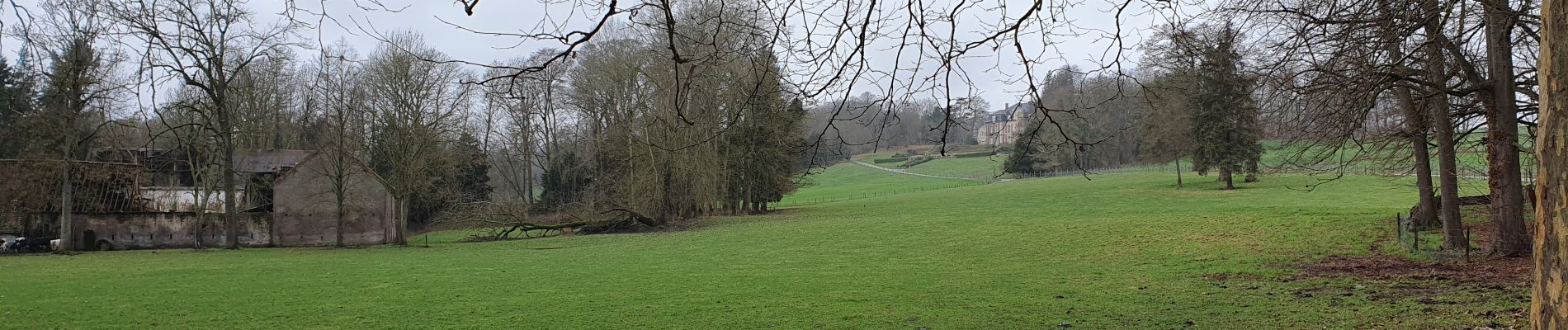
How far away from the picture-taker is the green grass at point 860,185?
5891 cm

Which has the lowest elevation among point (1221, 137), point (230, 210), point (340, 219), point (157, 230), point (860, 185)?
point (157, 230)

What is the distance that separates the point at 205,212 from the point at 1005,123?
29847 mm

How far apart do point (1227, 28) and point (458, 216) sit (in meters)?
22.9

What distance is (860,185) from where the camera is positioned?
2830 inches

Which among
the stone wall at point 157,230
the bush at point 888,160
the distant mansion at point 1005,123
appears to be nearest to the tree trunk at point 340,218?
the stone wall at point 157,230

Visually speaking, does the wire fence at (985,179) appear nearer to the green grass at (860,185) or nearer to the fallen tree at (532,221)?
the green grass at (860,185)

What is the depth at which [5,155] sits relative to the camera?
27594mm

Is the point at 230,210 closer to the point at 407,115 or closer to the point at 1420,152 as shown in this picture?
the point at 407,115

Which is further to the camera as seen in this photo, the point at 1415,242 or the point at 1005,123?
the point at 1415,242

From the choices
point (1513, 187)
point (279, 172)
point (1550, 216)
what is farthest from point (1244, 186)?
point (1550, 216)

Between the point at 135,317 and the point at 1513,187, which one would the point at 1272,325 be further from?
the point at 135,317

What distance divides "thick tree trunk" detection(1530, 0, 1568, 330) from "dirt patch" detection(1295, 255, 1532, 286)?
7.14 meters

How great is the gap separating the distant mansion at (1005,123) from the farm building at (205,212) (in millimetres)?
23747

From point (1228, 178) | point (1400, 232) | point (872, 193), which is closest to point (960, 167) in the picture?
point (872, 193)
